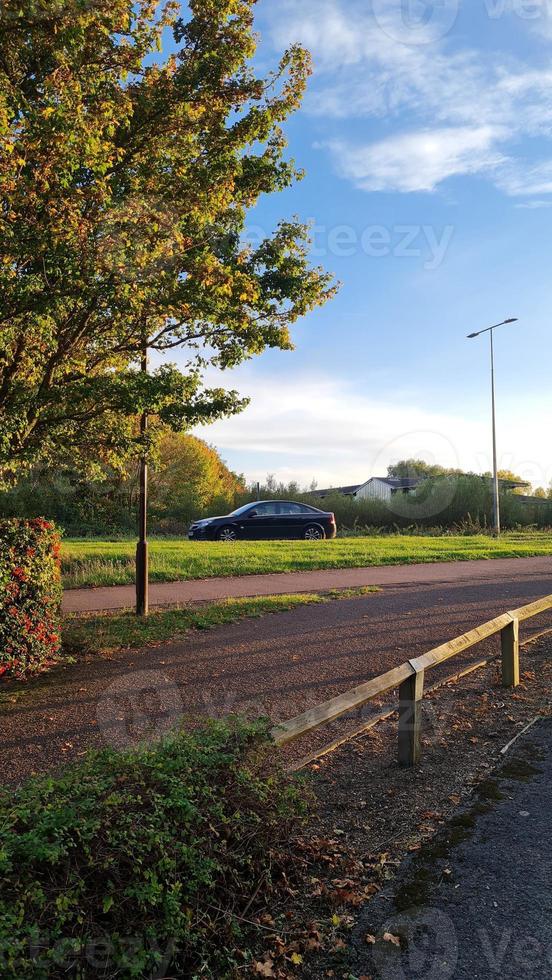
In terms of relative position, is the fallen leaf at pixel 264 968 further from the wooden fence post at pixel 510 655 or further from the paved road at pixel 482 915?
the wooden fence post at pixel 510 655

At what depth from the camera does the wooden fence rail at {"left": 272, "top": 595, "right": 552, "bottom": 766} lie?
12.3 feet

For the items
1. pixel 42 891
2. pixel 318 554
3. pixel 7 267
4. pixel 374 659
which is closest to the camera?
pixel 42 891

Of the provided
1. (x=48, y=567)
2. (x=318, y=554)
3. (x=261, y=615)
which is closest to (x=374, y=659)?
(x=261, y=615)

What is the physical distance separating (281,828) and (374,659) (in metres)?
4.01

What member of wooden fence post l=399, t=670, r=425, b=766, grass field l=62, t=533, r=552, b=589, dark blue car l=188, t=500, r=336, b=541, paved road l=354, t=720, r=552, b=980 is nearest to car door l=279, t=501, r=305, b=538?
dark blue car l=188, t=500, r=336, b=541

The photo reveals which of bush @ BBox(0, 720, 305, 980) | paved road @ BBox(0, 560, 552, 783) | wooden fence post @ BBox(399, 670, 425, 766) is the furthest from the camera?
paved road @ BBox(0, 560, 552, 783)

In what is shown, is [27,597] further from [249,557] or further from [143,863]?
[249,557]

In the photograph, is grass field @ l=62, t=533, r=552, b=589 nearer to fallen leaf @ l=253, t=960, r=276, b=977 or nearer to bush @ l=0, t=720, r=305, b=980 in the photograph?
bush @ l=0, t=720, r=305, b=980

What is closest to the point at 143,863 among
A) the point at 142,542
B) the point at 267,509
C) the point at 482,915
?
the point at 482,915

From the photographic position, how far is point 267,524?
23219 millimetres

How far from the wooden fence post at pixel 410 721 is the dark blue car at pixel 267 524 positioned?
18.1 m

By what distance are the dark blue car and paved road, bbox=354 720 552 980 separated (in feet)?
62.9

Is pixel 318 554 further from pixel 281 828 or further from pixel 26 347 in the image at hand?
pixel 281 828

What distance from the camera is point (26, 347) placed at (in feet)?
23.8
